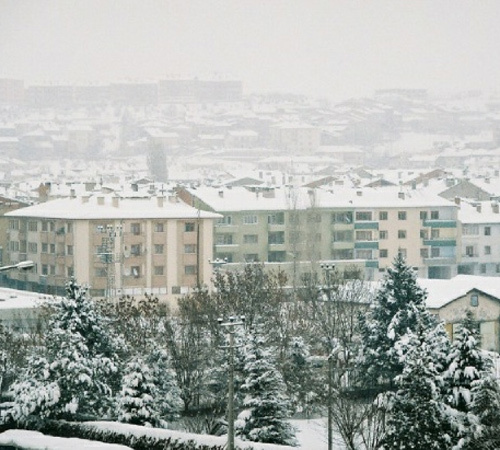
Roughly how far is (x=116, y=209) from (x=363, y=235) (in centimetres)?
1323

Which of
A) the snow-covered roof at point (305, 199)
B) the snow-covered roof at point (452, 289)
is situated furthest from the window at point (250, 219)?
the snow-covered roof at point (452, 289)

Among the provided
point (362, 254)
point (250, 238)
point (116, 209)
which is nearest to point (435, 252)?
point (362, 254)

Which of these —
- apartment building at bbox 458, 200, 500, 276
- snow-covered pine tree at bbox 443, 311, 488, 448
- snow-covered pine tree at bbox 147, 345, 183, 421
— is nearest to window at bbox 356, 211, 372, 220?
apartment building at bbox 458, 200, 500, 276

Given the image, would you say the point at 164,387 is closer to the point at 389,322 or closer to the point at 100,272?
the point at 389,322

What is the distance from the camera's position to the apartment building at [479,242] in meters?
56.9

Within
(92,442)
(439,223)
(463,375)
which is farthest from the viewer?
(439,223)

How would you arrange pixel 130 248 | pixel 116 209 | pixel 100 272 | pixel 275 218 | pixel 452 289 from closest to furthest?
1. pixel 452 289
2. pixel 100 272
3. pixel 130 248
4. pixel 116 209
5. pixel 275 218

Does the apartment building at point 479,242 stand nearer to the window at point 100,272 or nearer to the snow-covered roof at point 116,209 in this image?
the snow-covered roof at point 116,209

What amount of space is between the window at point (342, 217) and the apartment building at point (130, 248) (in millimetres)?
10711

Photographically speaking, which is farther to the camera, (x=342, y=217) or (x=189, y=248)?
(x=342, y=217)

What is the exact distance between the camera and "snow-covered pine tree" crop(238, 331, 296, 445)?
1795cm

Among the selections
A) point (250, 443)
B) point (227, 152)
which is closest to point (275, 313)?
point (250, 443)

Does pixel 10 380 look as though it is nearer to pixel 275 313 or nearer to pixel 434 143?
pixel 275 313

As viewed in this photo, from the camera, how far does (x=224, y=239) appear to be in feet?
174
